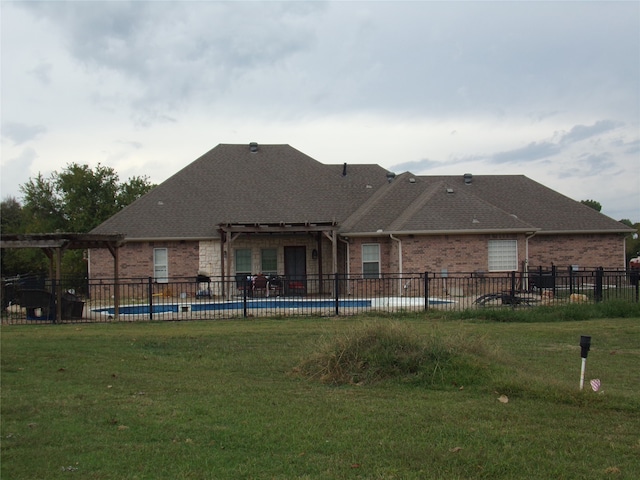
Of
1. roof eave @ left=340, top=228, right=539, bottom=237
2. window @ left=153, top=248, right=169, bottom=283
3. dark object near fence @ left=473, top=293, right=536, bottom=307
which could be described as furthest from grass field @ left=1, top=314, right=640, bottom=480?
window @ left=153, top=248, right=169, bottom=283

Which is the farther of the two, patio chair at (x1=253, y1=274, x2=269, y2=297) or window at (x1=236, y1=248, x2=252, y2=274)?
window at (x1=236, y1=248, x2=252, y2=274)

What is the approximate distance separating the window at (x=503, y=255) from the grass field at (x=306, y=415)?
15.9 m

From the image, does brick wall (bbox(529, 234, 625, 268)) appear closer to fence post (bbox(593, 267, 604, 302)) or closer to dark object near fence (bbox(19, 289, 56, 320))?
fence post (bbox(593, 267, 604, 302))

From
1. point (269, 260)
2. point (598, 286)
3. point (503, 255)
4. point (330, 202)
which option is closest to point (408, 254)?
point (503, 255)

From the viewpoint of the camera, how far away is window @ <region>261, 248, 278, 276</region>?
1209 inches

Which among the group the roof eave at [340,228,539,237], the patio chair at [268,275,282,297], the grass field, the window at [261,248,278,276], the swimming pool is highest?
the roof eave at [340,228,539,237]

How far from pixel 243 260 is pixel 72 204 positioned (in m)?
18.1

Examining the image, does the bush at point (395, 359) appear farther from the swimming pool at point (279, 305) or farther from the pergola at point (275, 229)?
the pergola at point (275, 229)

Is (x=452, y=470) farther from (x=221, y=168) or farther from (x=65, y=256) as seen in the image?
(x=65, y=256)

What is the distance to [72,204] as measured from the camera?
43250 mm

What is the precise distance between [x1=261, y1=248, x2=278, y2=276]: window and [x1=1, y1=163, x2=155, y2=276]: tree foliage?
497 inches

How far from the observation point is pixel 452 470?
18.6 ft

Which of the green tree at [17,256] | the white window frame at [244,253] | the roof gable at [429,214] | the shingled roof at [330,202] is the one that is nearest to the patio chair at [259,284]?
the white window frame at [244,253]

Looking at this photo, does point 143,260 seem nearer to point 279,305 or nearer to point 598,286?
point 279,305
